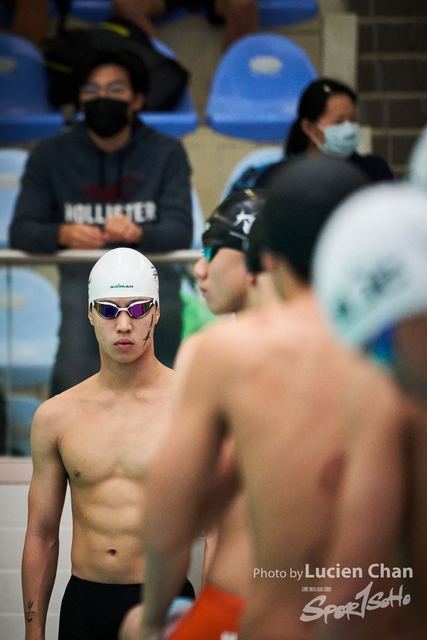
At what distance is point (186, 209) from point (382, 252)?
299 cm

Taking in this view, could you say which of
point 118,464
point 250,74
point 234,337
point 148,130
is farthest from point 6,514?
point 250,74

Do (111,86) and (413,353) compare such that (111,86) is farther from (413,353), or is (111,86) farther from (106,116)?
(413,353)

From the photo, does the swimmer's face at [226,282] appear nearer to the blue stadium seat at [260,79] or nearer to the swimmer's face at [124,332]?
the swimmer's face at [124,332]

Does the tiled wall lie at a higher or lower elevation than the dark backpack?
lower

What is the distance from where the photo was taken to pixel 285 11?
678 cm

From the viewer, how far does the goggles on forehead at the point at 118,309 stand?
2730 mm

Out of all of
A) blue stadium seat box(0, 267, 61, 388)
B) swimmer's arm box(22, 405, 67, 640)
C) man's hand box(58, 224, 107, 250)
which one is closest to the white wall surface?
blue stadium seat box(0, 267, 61, 388)

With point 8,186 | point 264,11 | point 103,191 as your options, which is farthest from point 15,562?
point 264,11

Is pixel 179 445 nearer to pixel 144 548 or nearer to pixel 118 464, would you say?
pixel 144 548

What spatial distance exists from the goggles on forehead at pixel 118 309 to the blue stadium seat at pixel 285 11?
463cm

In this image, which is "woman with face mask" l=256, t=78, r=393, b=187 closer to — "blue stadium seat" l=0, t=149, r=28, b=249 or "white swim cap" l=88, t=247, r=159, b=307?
"white swim cap" l=88, t=247, r=159, b=307

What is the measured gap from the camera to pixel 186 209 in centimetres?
414

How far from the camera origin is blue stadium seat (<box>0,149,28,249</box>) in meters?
5.74

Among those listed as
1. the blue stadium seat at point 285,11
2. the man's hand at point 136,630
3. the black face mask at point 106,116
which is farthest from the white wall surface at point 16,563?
the blue stadium seat at point 285,11
